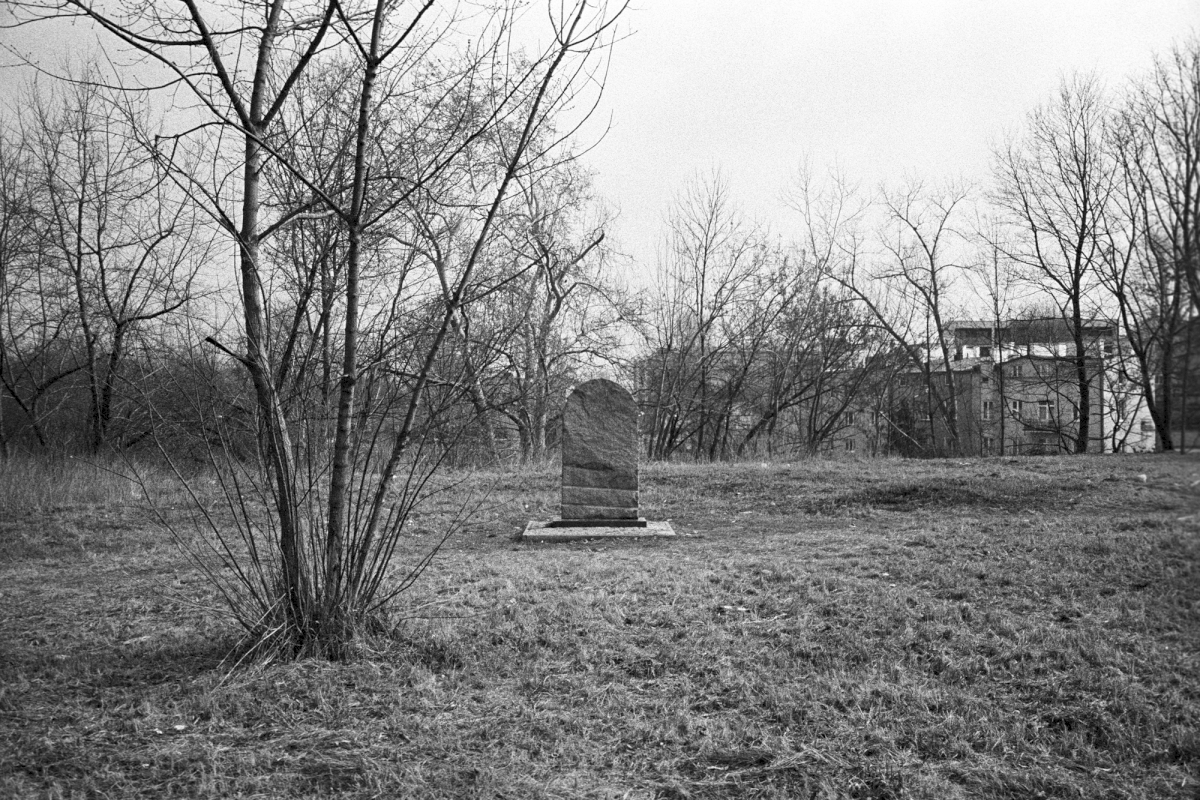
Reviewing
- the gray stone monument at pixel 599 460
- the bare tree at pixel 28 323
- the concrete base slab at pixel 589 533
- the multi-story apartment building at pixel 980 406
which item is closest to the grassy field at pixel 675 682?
the concrete base slab at pixel 589 533

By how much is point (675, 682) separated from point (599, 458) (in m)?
5.33

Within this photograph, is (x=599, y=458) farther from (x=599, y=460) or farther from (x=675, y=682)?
(x=675, y=682)

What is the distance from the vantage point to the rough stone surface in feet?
28.3

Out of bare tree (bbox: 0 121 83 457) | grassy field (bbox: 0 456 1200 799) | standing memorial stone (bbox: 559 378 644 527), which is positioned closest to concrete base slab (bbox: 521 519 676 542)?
A: standing memorial stone (bbox: 559 378 644 527)

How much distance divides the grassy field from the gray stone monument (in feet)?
7.41

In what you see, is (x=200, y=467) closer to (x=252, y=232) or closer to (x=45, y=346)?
(x=45, y=346)

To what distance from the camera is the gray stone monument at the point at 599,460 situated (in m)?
8.60

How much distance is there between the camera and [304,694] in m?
3.19

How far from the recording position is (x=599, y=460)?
8695 mm

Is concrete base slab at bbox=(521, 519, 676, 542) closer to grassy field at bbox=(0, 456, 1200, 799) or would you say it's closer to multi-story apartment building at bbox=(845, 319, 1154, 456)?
grassy field at bbox=(0, 456, 1200, 799)

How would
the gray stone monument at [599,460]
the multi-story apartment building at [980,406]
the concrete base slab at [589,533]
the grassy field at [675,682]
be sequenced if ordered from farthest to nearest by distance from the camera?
the multi-story apartment building at [980,406]
the gray stone monument at [599,460]
the concrete base slab at [589,533]
the grassy field at [675,682]

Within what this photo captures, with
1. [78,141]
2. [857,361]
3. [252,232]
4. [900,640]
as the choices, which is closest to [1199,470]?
[900,640]

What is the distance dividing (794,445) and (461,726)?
78.6 ft

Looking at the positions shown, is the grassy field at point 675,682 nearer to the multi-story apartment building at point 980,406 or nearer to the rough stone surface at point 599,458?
the rough stone surface at point 599,458
